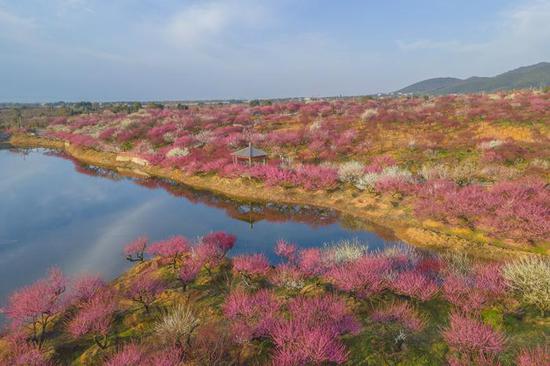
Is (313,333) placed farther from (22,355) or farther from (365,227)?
(365,227)

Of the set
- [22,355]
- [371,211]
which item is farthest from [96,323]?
[371,211]

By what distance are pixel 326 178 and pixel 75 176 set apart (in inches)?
948

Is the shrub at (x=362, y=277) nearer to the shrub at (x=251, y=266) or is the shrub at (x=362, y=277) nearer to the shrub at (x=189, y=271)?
the shrub at (x=251, y=266)

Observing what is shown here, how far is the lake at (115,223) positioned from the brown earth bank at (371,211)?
79 centimetres

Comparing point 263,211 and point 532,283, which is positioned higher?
point 532,283

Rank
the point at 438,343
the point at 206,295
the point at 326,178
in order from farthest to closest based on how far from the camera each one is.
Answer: the point at 326,178 → the point at 206,295 → the point at 438,343

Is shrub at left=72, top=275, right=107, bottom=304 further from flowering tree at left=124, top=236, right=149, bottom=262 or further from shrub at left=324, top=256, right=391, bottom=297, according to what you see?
shrub at left=324, top=256, right=391, bottom=297

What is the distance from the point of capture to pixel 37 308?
940cm

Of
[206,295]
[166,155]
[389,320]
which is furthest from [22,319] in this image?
[166,155]

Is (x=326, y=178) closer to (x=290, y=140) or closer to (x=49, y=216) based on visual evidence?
(x=290, y=140)

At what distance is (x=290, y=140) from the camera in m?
36.0

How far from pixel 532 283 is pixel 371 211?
1051 centimetres

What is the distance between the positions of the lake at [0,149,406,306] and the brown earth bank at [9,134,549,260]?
79cm

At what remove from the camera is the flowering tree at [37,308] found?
9.34 metres
